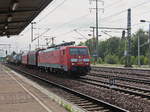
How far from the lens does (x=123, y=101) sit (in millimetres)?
11805

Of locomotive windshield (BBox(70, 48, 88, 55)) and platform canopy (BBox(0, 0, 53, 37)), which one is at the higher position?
platform canopy (BBox(0, 0, 53, 37))

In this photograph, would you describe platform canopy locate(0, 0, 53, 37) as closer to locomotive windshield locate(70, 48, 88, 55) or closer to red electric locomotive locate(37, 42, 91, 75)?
red electric locomotive locate(37, 42, 91, 75)

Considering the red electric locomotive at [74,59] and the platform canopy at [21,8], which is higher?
the platform canopy at [21,8]

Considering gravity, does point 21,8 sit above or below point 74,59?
above

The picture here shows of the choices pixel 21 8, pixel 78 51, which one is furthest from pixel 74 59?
pixel 21 8

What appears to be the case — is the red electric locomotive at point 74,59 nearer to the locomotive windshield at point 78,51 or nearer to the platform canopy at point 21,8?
the locomotive windshield at point 78,51

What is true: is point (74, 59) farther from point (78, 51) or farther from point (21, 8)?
point (21, 8)

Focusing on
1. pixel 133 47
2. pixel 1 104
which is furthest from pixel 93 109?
pixel 133 47

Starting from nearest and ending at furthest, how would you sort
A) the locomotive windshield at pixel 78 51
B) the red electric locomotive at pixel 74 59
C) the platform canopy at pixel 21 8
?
the platform canopy at pixel 21 8, the red electric locomotive at pixel 74 59, the locomotive windshield at pixel 78 51

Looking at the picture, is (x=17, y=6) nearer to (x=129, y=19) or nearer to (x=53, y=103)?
(x=53, y=103)

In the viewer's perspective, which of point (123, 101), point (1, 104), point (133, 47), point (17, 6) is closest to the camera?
point (1, 104)

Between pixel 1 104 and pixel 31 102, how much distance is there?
1.05 metres

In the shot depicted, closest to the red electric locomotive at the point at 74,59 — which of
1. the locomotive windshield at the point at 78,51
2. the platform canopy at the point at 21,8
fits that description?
the locomotive windshield at the point at 78,51

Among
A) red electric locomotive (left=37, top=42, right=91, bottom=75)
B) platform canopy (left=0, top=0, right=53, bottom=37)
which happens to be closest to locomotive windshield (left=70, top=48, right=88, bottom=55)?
red electric locomotive (left=37, top=42, right=91, bottom=75)
